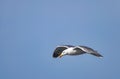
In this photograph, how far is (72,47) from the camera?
34.6 m

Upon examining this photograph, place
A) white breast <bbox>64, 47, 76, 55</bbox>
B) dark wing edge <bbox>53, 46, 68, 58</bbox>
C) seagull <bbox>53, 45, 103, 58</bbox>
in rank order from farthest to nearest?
1. dark wing edge <bbox>53, 46, 68, 58</bbox>
2. white breast <bbox>64, 47, 76, 55</bbox>
3. seagull <bbox>53, 45, 103, 58</bbox>

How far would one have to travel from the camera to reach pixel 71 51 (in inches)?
1352

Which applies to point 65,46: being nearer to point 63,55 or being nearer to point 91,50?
point 63,55

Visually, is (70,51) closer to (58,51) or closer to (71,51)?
(71,51)

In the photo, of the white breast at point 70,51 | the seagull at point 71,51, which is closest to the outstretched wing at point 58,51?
the seagull at point 71,51

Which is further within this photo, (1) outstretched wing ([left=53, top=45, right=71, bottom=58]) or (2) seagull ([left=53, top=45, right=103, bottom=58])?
(1) outstretched wing ([left=53, top=45, right=71, bottom=58])

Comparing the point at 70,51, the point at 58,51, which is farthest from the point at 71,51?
the point at 58,51

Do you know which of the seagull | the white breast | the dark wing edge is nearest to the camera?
the seagull

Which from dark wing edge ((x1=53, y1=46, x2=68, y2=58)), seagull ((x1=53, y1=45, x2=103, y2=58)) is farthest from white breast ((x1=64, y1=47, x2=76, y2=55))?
dark wing edge ((x1=53, y1=46, x2=68, y2=58))

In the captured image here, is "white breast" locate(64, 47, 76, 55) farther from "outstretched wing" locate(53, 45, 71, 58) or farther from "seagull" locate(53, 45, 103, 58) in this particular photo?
"outstretched wing" locate(53, 45, 71, 58)

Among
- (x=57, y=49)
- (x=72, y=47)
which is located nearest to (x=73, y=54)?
(x=72, y=47)

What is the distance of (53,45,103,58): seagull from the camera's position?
3024cm

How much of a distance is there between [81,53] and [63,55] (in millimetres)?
2233

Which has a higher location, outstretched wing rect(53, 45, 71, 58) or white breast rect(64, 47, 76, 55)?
outstretched wing rect(53, 45, 71, 58)
